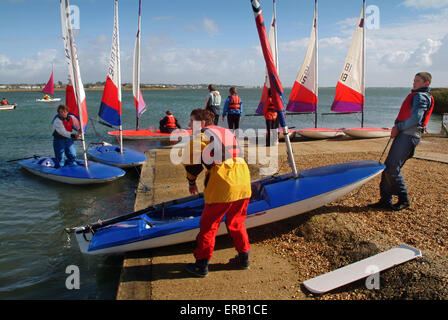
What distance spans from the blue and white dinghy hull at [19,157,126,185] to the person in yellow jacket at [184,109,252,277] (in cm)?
446

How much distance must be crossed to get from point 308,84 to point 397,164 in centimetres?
828

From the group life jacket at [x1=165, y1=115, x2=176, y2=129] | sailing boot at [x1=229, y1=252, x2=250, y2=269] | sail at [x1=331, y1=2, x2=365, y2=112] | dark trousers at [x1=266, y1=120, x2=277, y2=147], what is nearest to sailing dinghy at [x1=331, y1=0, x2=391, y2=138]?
sail at [x1=331, y1=2, x2=365, y2=112]

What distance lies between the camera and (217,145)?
2852 millimetres

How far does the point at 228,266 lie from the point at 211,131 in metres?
1.41

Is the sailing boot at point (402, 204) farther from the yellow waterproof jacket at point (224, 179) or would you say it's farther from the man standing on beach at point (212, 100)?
the man standing on beach at point (212, 100)

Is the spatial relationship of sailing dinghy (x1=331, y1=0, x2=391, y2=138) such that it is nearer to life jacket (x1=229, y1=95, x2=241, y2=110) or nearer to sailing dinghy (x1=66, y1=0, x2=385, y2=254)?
life jacket (x1=229, y1=95, x2=241, y2=110)

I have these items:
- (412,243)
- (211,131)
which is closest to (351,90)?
(412,243)

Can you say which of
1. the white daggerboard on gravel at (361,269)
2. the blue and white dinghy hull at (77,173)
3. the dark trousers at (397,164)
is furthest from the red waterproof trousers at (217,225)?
the blue and white dinghy hull at (77,173)

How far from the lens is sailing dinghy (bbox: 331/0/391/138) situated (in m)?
10.7

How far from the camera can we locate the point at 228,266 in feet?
10.5

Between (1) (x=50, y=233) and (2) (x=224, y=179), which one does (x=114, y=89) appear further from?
(2) (x=224, y=179)

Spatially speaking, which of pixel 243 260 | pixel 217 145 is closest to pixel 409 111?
pixel 217 145

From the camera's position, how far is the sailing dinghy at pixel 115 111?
8225 mm

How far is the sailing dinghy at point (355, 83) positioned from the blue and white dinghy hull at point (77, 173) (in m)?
7.89
